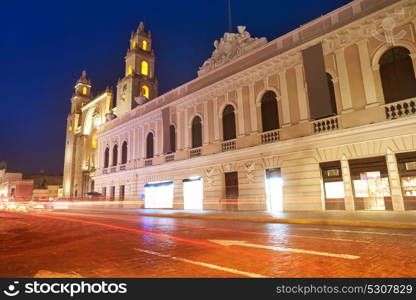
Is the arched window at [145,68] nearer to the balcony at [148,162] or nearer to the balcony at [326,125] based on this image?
the balcony at [148,162]

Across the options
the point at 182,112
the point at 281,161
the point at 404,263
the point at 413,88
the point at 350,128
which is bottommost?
the point at 404,263

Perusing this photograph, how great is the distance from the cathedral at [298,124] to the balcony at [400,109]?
1.9 inches

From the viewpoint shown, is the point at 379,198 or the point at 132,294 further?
the point at 379,198

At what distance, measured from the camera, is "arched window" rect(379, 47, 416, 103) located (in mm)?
12938

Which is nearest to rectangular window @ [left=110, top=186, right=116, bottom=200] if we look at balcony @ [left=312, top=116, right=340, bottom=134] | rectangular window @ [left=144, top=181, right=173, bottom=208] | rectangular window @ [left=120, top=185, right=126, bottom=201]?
rectangular window @ [left=120, top=185, right=126, bottom=201]

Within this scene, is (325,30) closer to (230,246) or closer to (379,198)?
(379,198)

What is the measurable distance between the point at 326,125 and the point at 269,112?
4.19 meters

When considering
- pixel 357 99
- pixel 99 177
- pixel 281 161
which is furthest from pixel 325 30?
pixel 99 177

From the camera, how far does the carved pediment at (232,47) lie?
20156mm

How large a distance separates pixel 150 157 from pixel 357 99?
18.9 m

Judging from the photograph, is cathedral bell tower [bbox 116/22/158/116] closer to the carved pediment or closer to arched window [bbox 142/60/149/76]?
arched window [bbox 142/60/149/76]

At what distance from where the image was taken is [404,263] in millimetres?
4305

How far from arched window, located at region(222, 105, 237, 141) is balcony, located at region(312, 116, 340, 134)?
621cm

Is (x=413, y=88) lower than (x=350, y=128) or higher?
higher
